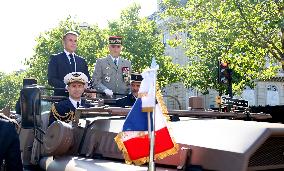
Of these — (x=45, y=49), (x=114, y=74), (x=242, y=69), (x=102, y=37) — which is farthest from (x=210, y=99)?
(x=114, y=74)

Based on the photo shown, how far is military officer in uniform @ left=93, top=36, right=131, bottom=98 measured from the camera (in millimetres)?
8055

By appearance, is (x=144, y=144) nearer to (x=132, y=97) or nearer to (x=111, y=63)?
(x=132, y=97)

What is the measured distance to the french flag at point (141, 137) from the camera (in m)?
3.71

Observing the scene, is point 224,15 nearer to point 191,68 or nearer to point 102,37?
point 191,68

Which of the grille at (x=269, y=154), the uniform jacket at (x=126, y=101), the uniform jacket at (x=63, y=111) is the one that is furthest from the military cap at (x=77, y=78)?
the grille at (x=269, y=154)

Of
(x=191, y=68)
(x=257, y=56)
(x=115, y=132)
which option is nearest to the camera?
(x=115, y=132)

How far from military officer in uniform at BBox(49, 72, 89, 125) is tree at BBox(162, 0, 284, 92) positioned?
13.2m

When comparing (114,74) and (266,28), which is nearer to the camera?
(114,74)

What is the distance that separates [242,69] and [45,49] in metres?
25.1

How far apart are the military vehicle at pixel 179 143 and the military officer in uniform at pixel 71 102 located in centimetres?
27

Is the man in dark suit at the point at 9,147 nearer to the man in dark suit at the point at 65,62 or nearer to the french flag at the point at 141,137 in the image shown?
the french flag at the point at 141,137

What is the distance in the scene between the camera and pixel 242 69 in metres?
21.8

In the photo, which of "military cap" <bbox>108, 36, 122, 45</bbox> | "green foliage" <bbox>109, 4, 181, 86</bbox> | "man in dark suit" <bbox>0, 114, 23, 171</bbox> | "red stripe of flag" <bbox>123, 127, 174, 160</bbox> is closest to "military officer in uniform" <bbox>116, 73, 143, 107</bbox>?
"military cap" <bbox>108, 36, 122, 45</bbox>

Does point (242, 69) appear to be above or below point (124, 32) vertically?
below
